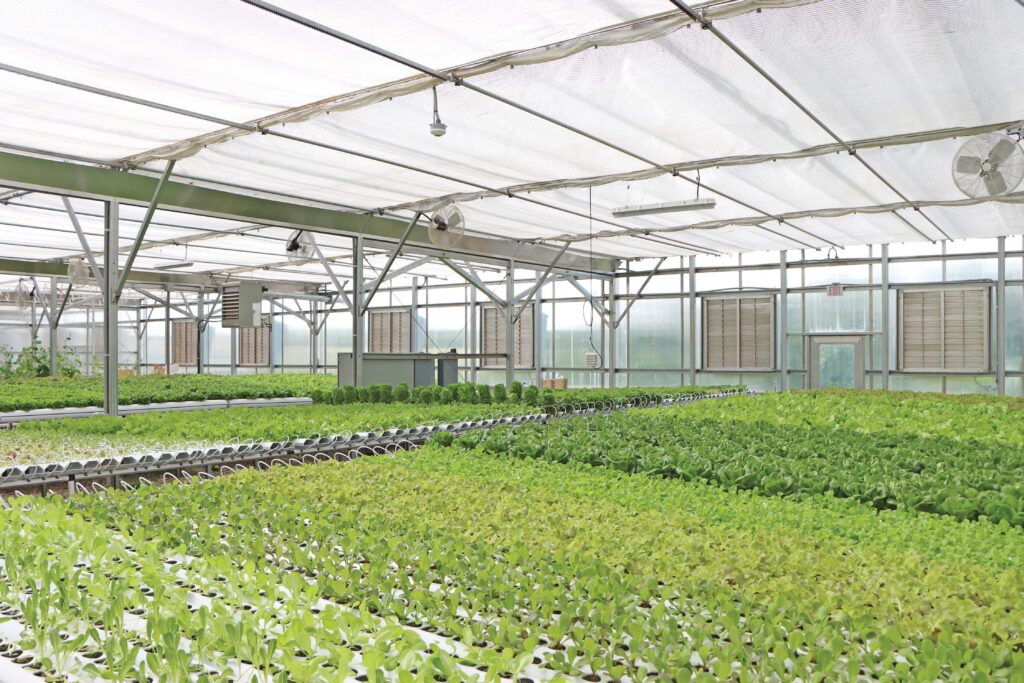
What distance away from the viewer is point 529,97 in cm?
596

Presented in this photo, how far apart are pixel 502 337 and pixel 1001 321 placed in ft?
35.7

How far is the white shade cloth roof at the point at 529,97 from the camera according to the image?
4.53 meters

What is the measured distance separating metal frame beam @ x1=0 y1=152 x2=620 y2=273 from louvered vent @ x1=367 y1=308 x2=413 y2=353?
820cm

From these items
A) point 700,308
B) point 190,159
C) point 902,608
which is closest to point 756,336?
point 700,308

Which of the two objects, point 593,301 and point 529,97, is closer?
point 529,97

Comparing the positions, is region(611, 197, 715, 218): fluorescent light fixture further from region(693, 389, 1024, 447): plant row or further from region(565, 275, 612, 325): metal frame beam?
region(565, 275, 612, 325): metal frame beam

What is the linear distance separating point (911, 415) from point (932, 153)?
271cm

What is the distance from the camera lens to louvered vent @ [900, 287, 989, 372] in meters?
14.2

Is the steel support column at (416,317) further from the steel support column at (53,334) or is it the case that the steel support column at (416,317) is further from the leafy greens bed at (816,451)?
the leafy greens bed at (816,451)

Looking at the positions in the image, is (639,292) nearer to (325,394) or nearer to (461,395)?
(461,395)

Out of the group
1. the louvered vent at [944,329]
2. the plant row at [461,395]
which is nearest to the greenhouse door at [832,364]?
the louvered vent at [944,329]

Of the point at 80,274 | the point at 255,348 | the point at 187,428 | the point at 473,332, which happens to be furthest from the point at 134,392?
the point at 255,348

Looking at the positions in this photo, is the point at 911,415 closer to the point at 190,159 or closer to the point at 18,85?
the point at 190,159

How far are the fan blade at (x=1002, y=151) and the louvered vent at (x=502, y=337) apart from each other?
13.4 m
